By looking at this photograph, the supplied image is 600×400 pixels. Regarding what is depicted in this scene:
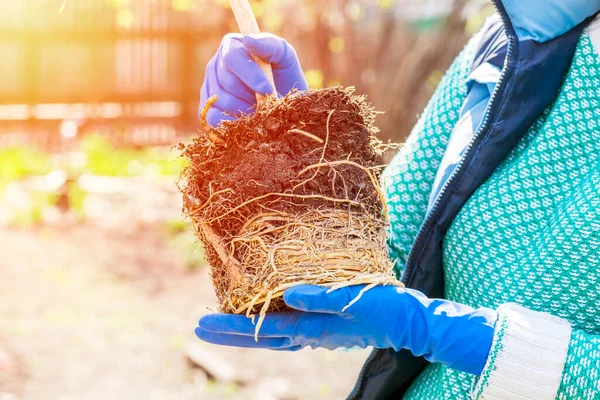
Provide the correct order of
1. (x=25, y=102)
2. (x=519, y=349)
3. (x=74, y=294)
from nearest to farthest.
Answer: (x=519, y=349) → (x=74, y=294) → (x=25, y=102)

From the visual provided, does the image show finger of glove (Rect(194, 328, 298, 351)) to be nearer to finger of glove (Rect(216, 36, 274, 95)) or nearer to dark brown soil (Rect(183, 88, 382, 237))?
dark brown soil (Rect(183, 88, 382, 237))

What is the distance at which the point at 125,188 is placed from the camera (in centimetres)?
681

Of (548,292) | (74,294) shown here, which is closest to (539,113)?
(548,292)

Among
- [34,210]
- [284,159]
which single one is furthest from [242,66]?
[34,210]

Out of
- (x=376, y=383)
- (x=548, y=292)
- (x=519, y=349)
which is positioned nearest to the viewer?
(x=519, y=349)

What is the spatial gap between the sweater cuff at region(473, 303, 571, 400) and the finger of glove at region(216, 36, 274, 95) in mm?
712

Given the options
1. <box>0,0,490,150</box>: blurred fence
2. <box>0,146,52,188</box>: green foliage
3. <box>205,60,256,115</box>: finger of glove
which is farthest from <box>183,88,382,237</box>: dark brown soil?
<box>0,146,52,188</box>: green foliage

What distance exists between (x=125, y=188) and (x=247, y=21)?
5.55 m

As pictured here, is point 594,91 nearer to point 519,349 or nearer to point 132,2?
point 519,349

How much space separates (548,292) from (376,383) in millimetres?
484

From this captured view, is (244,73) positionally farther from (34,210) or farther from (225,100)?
(34,210)

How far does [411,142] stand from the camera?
1722 millimetres

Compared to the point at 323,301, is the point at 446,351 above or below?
below

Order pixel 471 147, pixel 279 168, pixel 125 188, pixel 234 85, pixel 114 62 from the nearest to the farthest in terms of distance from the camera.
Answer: pixel 279 168 → pixel 471 147 → pixel 234 85 → pixel 125 188 → pixel 114 62
